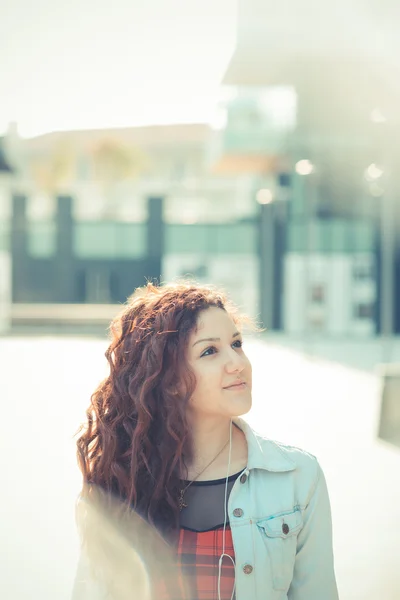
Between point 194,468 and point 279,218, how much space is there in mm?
28094

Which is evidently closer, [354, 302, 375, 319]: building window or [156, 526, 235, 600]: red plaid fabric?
[156, 526, 235, 600]: red plaid fabric

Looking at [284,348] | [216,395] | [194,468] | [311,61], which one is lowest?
[284,348]

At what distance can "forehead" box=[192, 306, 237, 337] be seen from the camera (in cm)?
218

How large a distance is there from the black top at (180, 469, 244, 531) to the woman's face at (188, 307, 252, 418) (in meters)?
0.19

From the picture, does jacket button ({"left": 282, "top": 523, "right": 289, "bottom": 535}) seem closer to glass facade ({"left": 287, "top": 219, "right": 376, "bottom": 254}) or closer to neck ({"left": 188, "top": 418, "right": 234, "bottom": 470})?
neck ({"left": 188, "top": 418, "right": 234, "bottom": 470})

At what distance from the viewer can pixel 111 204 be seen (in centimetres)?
3156

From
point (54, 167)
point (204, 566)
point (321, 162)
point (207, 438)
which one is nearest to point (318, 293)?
point (321, 162)

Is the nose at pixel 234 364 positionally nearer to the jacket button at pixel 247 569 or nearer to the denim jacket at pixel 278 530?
the denim jacket at pixel 278 530

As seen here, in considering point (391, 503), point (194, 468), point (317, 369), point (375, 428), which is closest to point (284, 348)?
point (317, 369)

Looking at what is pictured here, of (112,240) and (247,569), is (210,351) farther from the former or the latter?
(112,240)

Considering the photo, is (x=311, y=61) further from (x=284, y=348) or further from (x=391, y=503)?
(x=391, y=503)

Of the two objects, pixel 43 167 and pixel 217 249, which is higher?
pixel 43 167

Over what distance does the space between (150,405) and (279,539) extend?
0.51m

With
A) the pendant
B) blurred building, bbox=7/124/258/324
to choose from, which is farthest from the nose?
blurred building, bbox=7/124/258/324
